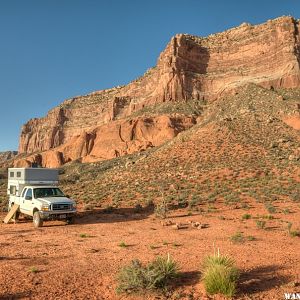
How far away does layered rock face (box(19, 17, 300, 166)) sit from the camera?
63438 mm

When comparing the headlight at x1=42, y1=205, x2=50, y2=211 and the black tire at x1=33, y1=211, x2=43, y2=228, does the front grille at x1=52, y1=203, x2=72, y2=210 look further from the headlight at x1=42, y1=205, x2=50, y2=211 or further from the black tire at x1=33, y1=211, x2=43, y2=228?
the black tire at x1=33, y1=211, x2=43, y2=228

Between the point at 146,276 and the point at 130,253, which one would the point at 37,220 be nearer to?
the point at 130,253

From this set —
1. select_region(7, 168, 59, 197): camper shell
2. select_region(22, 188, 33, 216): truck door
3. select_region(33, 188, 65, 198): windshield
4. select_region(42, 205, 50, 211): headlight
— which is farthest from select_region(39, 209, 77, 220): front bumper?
select_region(7, 168, 59, 197): camper shell

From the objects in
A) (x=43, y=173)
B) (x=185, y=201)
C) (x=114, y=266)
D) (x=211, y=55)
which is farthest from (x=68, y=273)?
(x=211, y=55)

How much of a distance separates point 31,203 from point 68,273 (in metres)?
9.99

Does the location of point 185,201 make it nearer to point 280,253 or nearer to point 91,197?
point 91,197

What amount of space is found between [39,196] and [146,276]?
469 inches

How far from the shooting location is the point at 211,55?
75.2m

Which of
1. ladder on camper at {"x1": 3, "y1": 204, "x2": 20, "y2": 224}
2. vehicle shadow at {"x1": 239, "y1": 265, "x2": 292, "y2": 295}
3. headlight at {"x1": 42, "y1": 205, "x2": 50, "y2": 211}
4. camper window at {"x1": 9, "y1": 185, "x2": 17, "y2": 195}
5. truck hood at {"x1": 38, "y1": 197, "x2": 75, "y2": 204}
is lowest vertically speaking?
vehicle shadow at {"x1": 239, "y1": 265, "x2": 292, "y2": 295}

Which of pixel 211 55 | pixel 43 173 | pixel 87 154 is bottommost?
pixel 43 173

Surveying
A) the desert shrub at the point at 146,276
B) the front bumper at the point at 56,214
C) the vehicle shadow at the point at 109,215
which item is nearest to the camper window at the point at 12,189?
the vehicle shadow at the point at 109,215

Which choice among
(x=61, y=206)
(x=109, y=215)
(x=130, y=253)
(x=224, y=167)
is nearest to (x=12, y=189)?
(x=61, y=206)

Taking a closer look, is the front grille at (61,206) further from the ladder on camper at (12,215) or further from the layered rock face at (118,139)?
the layered rock face at (118,139)

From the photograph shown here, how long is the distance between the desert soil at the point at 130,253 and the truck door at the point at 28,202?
0.81m
